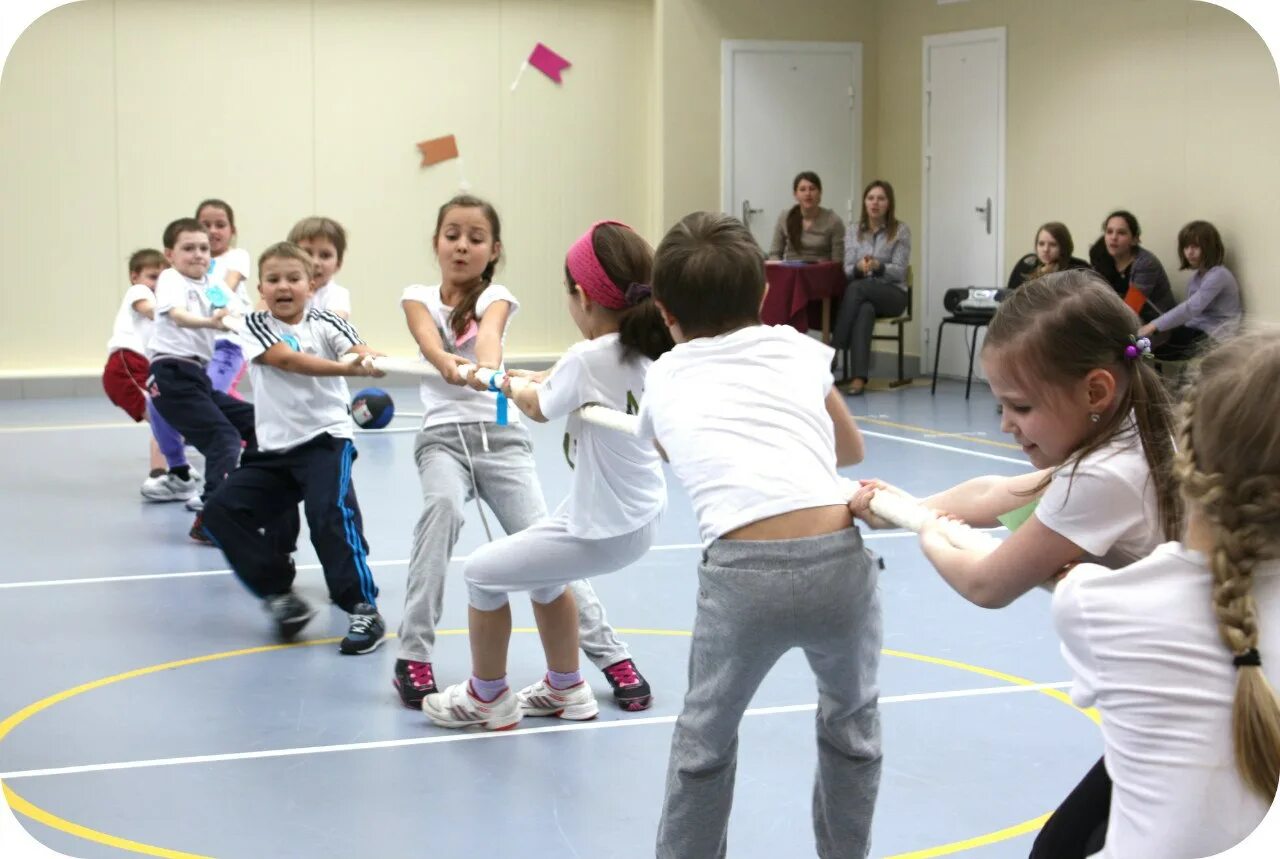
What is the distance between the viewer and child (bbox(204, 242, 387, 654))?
184 inches

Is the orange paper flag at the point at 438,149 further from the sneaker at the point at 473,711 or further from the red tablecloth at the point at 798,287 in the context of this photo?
the sneaker at the point at 473,711

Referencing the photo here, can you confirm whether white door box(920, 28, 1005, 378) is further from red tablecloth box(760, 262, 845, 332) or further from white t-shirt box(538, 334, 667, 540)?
white t-shirt box(538, 334, 667, 540)

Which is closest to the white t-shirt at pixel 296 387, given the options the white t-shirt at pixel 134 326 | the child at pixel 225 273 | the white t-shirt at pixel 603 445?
the white t-shirt at pixel 603 445

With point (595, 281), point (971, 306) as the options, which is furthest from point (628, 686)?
point (971, 306)

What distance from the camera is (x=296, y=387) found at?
481 centimetres

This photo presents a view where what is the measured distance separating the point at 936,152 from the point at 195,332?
25.1 feet

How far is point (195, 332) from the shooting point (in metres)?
6.66

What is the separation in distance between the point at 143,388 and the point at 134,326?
1.07 feet

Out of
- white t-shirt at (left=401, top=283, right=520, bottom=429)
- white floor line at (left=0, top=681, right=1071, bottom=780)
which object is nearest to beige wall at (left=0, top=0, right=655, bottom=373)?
white t-shirt at (left=401, top=283, right=520, bottom=429)

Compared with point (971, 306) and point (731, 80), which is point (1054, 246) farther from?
point (731, 80)

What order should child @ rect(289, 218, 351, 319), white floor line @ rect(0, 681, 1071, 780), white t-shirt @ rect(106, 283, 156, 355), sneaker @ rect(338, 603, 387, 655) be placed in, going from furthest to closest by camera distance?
white t-shirt @ rect(106, 283, 156, 355) < child @ rect(289, 218, 351, 319) < sneaker @ rect(338, 603, 387, 655) < white floor line @ rect(0, 681, 1071, 780)

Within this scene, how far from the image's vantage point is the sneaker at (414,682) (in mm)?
4047

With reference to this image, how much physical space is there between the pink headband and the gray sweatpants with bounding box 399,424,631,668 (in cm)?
94

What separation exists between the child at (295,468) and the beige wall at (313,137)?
306 inches
